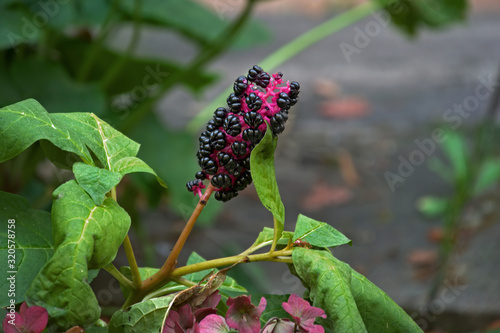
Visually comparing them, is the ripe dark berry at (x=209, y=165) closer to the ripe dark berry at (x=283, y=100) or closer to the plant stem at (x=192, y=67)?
the ripe dark berry at (x=283, y=100)

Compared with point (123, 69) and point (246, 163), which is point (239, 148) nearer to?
point (246, 163)

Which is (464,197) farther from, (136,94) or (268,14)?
(268,14)

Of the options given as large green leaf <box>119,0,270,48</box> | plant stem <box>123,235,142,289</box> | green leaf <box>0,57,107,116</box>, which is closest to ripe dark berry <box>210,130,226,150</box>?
plant stem <box>123,235,142,289</box>

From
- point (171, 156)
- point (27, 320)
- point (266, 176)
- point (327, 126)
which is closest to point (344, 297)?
point (266, 176)

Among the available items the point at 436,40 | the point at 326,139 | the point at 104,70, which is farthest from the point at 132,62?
the point at 436,40

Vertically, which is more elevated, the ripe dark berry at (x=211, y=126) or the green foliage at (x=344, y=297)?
the ripe dark berry at (x=211, y=126)

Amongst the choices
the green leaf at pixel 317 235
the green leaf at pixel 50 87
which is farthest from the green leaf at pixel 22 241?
the green leaf at pixel 50 87

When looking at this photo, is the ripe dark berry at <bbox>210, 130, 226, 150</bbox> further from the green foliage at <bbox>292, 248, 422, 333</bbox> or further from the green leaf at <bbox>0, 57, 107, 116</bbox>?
the green leaf at <bbox>0, 57, 107, 116</bbox>
